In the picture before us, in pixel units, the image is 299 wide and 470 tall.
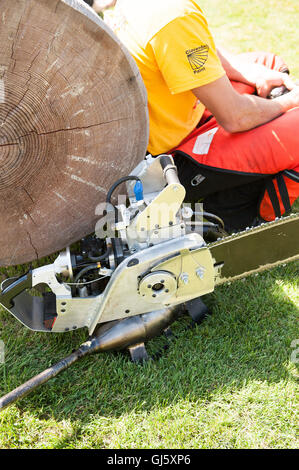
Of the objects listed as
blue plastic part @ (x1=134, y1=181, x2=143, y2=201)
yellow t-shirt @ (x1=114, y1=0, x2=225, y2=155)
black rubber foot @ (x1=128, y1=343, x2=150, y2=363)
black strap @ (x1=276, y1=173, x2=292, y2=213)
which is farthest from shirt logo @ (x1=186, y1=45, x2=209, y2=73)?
black rubber foot @ (x1=128, y1=343, x2=150, y2=363)

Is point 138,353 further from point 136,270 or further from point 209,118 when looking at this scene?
point 209,118

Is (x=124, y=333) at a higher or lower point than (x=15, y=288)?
lower

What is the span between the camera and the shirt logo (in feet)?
6.93

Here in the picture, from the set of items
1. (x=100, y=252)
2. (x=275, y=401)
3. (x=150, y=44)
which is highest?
(x=150, y=44)

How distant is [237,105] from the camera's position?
2377mm

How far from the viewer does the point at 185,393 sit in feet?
6.94

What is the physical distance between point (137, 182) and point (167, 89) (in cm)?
69

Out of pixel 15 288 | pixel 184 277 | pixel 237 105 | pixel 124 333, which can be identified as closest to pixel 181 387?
pixel 124 333

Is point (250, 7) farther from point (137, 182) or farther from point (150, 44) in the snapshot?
point (137, 182)

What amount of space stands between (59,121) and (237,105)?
1.00 meters

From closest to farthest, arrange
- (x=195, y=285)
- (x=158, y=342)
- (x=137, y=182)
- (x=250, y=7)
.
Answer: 1. (x=137, y=182)
2. (x=195, y=285)
3. (x=158, y=342)
4. (x=250, y=7)

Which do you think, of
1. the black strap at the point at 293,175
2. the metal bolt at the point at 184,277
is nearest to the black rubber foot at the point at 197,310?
the metal bolt at the point at 184,277
